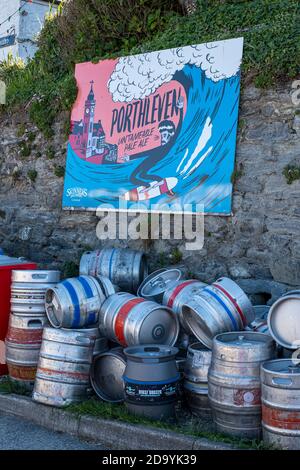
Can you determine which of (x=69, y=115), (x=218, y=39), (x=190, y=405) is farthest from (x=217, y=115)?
(x=190, y=405)

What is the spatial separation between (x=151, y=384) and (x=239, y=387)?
28.8 inches

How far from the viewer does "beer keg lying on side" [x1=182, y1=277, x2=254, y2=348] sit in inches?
202

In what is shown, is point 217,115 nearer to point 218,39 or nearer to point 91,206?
point 218,39

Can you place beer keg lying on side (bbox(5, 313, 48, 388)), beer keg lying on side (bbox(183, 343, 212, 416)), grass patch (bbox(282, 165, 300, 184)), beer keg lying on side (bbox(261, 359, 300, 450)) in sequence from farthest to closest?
grass patch (bbox(282, 165, 300, 184))
beer keg lying on side (bbox(5, 313, 48, 388))
beer keg lying on side (bbox(183, 343, 212, 416))
beer keg lying on side (bbox(261, 359, 300, 450))

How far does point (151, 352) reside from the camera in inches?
203

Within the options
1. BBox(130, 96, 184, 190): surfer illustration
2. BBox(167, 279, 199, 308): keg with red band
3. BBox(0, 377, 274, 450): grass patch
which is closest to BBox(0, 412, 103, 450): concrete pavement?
→ BBox(0, 377, 274, 450): grass patch

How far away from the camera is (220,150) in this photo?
7.05 m

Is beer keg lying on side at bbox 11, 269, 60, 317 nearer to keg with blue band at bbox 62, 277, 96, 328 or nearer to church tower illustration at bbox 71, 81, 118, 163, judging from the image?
keg with blue band at bbox 62, 277, 96, 328

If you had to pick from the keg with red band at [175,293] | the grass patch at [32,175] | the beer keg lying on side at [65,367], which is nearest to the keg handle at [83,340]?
the beer keg lying on side at [65,367]

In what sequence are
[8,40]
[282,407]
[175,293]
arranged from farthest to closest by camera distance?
[8,40] → [175,293] → [282,407]

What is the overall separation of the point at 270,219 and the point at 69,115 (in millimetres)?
3662

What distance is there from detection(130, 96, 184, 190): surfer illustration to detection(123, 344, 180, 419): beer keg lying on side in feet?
10.1

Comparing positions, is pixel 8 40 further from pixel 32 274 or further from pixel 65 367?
pixel 65 367

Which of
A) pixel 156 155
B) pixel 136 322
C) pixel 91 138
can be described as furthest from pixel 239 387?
pixel 91 138
